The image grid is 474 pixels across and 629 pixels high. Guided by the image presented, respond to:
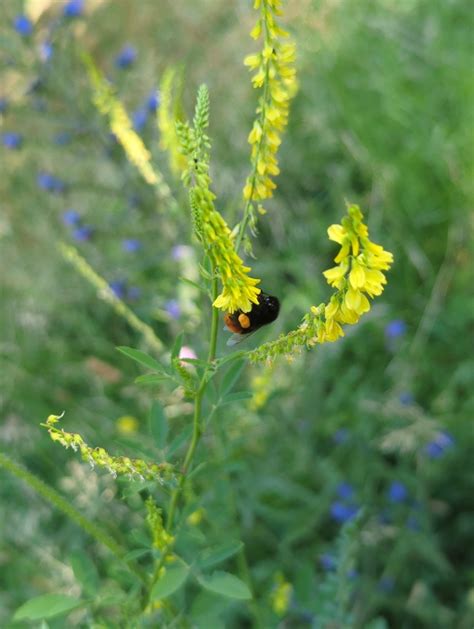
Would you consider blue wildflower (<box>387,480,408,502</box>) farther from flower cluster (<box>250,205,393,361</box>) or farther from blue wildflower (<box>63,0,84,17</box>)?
blue wildflower (<box>63,0,84,17</box>)

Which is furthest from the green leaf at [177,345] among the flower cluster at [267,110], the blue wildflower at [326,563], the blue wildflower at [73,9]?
the blue wildflower at [73,9]

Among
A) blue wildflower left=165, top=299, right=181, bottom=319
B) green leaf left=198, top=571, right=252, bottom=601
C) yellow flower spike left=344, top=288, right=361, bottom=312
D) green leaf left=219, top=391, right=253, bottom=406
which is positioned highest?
yellow flower spike left=344, top=288, right=361, bottom=312

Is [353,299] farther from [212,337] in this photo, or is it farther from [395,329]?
[395,329]

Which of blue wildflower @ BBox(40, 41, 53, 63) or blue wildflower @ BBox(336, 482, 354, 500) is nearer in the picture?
blue wildflower @ BBox(336, 482, 354, 500)

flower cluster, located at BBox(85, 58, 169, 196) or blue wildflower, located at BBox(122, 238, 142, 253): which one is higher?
flower cluster, located at BBox(85, 58, 169, 196)

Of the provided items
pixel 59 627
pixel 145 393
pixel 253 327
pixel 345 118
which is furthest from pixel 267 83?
pixel 345 118

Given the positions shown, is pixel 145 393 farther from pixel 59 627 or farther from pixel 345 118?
pixel 345 118

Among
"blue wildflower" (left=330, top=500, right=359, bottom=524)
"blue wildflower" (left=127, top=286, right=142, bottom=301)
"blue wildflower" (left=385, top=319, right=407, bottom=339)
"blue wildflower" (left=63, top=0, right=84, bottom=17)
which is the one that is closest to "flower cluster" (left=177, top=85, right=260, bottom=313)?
"blue wildflower" (left=330, top=500, right=359, bottom=524)
